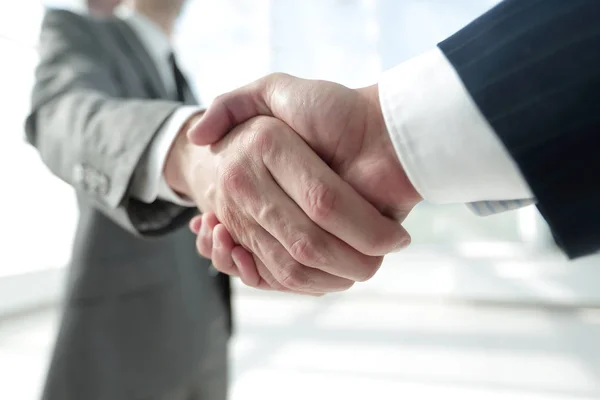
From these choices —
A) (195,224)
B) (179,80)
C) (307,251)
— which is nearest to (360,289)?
(179,80)

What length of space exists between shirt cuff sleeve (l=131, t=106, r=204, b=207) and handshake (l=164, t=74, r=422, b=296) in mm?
49

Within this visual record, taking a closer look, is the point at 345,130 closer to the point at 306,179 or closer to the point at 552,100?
the point at 306,179

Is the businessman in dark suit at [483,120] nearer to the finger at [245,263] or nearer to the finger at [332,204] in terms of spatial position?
the finger at [332,204]

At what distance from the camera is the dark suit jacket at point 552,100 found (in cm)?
25

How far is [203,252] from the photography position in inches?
22.0

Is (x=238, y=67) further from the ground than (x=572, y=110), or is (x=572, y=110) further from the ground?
(x=572, y=110)

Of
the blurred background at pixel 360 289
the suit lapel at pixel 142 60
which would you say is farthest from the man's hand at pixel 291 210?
the blurred background at pixel 360 289

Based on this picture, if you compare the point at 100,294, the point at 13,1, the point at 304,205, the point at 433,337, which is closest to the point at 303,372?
the point at 433,337

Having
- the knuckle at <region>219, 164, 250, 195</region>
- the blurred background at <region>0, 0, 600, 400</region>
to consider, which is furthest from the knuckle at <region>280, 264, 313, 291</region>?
the blurred background at <region>0, 0, 600, 400</region>

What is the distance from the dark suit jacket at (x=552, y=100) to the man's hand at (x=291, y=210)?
148mm

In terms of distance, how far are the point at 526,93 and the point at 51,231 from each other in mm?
2176

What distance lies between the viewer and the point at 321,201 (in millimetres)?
381

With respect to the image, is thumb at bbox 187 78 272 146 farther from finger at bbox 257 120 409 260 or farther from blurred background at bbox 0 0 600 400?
blurred background at bbox 0 0 600 400

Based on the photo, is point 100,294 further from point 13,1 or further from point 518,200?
point 13,1
